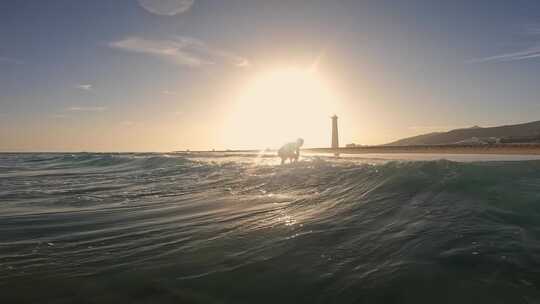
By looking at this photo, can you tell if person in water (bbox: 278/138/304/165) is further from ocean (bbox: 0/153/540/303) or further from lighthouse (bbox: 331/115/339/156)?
lighthouse (bbox: 331/115/339/156)

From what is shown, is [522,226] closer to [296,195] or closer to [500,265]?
[500,265]

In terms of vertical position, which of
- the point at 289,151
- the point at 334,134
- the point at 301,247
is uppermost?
the point at 334,134

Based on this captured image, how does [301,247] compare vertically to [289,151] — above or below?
below

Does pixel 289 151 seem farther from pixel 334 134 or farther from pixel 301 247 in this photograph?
pixel 334 134

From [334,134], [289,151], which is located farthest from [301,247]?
[334,134]

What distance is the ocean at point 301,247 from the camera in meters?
2.38

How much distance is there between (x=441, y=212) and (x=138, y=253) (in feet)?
12.5

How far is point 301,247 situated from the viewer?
341 centimetres

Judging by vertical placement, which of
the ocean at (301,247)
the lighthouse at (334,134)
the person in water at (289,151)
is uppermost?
the lighthouse at (334,134)

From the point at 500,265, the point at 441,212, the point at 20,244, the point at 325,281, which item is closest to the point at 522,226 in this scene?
the point at 441,212

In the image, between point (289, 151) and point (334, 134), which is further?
point (334, 134)

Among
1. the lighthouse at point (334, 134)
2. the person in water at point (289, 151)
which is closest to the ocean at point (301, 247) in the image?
the person in water at point (289, 151)

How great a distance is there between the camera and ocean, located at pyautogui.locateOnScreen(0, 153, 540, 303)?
93.8 inches

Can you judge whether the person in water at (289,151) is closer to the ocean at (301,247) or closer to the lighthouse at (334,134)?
the ocean at (301,247)
